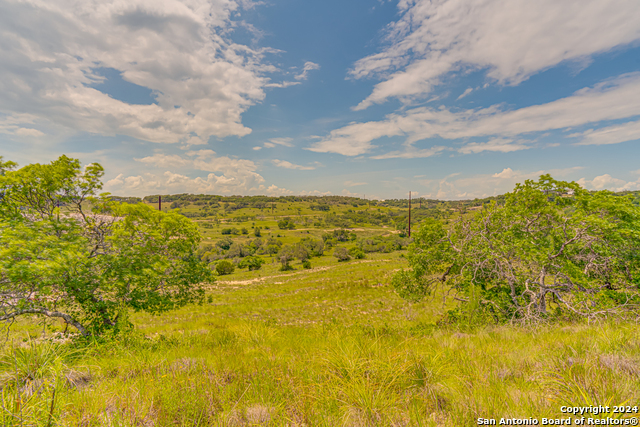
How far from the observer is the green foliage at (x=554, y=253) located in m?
7.17

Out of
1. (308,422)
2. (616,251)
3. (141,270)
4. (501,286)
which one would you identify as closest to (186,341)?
(141,270)

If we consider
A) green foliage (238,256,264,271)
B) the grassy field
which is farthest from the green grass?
green foliage (238,256,264,271)

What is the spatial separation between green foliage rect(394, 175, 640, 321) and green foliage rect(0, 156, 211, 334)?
40.8 feet

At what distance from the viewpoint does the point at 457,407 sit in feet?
8.41

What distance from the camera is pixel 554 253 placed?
27.1 feet

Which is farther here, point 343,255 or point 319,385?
point 343,255

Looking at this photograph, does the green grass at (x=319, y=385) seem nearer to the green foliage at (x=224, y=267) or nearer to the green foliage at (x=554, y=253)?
the green foliage at (x=554, y=253)

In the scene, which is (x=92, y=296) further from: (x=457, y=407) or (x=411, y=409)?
(x=457, y=407)

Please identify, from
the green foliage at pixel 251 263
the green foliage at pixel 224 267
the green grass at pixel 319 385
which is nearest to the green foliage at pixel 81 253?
the green grass at pixel 319 385

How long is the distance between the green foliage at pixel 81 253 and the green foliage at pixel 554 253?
12.4 meters

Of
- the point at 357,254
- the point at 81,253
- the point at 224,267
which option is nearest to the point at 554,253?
the point at 81,253

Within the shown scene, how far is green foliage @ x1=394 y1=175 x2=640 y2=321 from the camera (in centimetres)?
717

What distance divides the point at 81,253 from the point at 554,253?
15784mm

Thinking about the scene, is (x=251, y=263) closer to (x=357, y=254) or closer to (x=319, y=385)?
(x=357, y=254)
